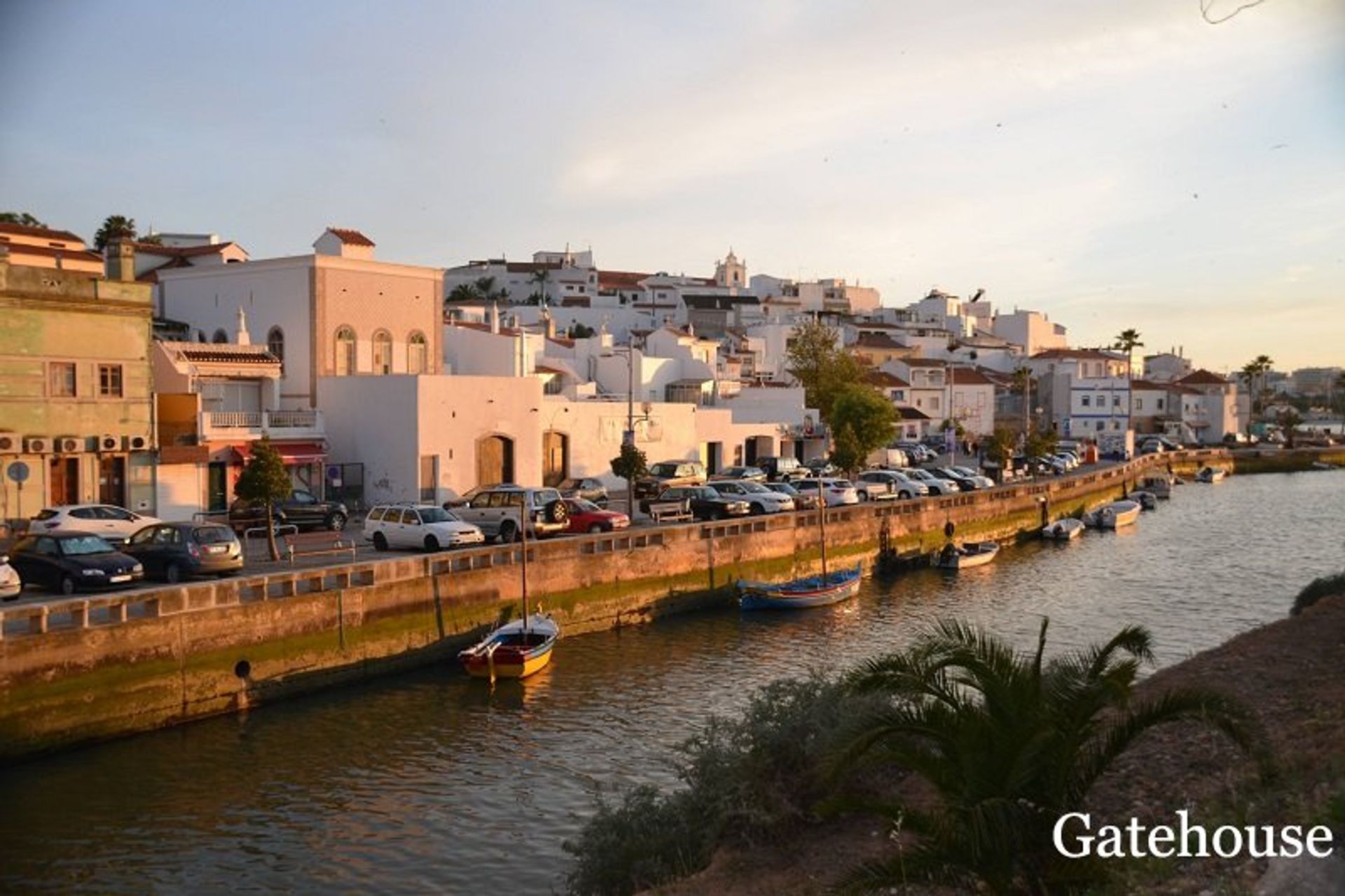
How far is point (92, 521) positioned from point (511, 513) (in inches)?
495

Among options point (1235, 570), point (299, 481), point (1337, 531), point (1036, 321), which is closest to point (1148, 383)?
point (1036, 321)

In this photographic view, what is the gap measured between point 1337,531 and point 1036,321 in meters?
99.5

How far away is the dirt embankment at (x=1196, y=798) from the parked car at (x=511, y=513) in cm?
2292

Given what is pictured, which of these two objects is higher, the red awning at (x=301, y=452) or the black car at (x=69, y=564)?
the red awning at (x=301, y=452)

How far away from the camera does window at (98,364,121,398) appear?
37938 mm

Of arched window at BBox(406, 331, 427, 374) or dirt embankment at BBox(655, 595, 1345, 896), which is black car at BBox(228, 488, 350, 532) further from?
dirt embankment at BBox(655, 595, 1345, 896)

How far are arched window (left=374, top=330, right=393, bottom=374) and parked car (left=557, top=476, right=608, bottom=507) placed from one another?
9921mm

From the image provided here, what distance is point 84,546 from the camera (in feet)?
90.7

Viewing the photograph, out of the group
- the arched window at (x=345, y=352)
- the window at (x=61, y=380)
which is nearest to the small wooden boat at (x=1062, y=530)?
the arched window at (x=345, y=352)

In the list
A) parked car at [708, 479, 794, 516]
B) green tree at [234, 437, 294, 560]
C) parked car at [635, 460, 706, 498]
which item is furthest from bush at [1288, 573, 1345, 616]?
green tree at [234, 437, 294, 560]

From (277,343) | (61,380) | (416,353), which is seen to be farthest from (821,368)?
(61,380)

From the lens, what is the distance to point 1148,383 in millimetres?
131000

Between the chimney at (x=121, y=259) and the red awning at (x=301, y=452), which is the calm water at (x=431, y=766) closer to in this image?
the red awning at (x=301, y=452)

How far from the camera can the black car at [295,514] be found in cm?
3847
